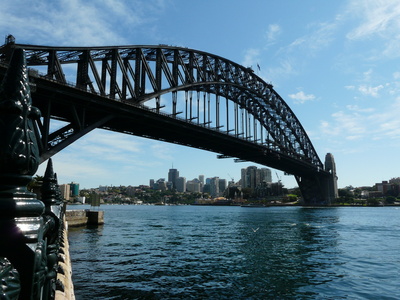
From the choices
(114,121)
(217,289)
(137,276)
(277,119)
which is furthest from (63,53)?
(277,119)

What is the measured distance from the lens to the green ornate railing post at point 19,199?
171cm

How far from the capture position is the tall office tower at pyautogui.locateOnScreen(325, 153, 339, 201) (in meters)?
114

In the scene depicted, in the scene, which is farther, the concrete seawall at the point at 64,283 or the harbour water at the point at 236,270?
the harbour water at the point at 236,270

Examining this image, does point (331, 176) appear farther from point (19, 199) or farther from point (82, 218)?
point (19, 199)

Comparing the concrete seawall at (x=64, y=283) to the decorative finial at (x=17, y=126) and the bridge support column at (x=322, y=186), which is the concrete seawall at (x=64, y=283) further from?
the bridge support column at (x=322, y=186)

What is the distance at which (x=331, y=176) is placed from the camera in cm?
11531

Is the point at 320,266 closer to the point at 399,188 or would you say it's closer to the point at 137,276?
the point at 137,276

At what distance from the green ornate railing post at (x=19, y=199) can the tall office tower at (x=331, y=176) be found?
12144 cm

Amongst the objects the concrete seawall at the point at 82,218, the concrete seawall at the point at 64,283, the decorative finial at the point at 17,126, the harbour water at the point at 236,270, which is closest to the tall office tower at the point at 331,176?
the concrete seawall at the point at 82,218

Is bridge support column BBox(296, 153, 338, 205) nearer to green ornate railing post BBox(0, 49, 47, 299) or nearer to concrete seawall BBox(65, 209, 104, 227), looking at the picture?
concrete seawall BBox(65, 209, 104, 227)

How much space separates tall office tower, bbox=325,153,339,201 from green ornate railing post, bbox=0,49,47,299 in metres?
121

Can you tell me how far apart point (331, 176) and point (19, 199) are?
122738 millimetres

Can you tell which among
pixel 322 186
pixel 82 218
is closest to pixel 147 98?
pixel 82 218

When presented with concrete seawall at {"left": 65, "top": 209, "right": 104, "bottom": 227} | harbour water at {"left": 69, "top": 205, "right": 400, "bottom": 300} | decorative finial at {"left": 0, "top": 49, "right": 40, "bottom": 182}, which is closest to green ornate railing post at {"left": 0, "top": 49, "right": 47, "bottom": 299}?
decorative finial at {"left": 0, "top": 49, "right": 40, "bottom": 182}
